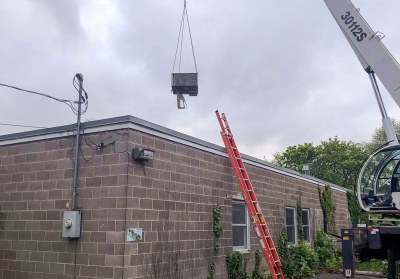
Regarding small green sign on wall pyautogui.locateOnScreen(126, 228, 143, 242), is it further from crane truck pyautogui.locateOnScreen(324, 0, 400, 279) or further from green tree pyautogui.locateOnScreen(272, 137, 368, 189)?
green tree pyautogui.locateOnScreen(272, 137, 368, 189)

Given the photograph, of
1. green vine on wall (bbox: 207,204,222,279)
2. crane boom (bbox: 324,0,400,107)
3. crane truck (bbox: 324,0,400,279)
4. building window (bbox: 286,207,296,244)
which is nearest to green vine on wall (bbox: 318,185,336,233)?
building window (bbox: 286,207,296,244)

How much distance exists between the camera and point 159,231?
27.1 feet

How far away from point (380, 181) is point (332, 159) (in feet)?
101

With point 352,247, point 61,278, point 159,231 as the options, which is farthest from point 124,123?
point 352,247

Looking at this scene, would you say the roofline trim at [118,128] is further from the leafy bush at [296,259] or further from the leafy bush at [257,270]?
the leafy bush at [296,259]

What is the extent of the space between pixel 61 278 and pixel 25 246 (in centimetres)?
129

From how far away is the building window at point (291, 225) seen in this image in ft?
46.7

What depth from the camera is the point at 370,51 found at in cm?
954

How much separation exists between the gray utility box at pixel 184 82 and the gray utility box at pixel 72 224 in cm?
407

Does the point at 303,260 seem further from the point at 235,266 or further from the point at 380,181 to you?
the point at 380,181

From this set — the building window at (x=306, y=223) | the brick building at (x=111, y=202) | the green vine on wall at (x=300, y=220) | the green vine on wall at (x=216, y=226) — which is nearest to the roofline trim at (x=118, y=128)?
the brick building at (x=111, y=202)

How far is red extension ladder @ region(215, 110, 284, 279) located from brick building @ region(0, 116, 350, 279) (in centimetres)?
49

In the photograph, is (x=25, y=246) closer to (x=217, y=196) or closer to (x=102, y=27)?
(x=217, y=196)

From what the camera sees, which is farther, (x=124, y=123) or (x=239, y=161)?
(x=239, y=161)
